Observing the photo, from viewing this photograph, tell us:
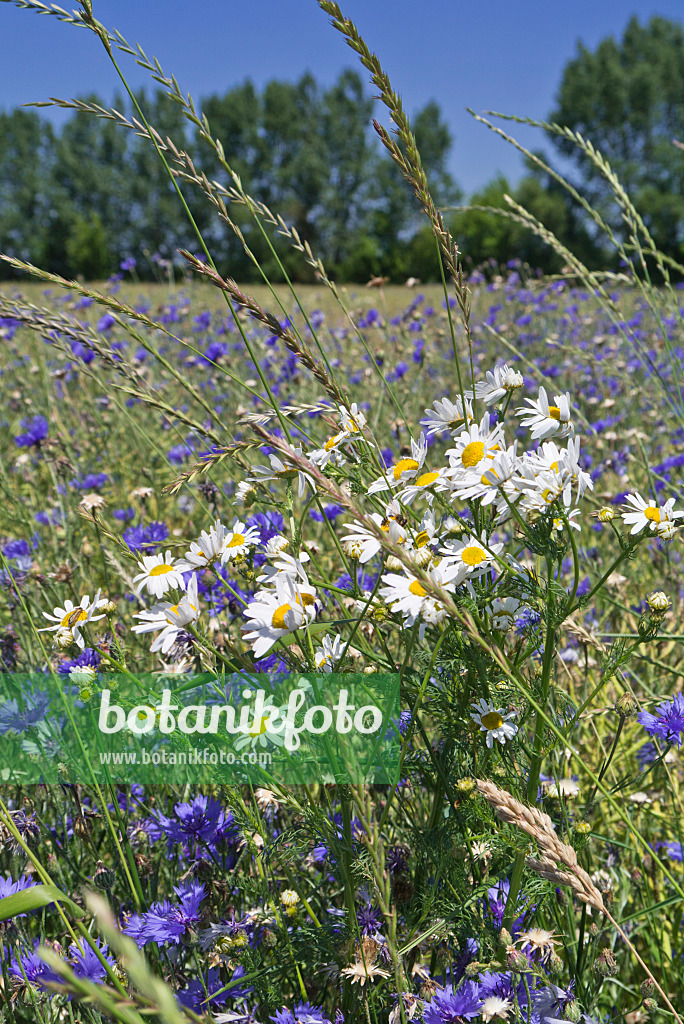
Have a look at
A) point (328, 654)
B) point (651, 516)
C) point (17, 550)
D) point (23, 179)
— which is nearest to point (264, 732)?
point (328, 654)

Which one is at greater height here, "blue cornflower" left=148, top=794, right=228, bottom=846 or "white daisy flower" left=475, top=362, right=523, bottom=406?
"white daisy flower" left=475, top=362, right=523, bottom=406

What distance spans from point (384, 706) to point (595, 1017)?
535mm

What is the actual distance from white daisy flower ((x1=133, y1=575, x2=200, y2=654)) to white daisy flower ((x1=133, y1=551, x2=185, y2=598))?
0.02 meters

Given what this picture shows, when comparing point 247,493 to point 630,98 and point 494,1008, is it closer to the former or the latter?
point 494,1008

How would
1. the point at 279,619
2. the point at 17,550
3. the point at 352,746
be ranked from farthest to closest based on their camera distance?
the point at 17,550 → the point at 352,746 → the point at 279,619

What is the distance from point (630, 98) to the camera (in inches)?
1291

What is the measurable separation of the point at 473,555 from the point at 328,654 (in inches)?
9.3

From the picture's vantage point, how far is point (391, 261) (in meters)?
23.9

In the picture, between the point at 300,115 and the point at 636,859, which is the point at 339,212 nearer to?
the point at 300,115

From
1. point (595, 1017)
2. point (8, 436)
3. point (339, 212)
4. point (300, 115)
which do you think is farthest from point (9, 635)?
point (300, 115)

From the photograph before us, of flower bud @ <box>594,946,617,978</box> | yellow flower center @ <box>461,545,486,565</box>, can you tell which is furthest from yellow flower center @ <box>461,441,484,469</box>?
flower bud @ <box>594,946,617,978</box>

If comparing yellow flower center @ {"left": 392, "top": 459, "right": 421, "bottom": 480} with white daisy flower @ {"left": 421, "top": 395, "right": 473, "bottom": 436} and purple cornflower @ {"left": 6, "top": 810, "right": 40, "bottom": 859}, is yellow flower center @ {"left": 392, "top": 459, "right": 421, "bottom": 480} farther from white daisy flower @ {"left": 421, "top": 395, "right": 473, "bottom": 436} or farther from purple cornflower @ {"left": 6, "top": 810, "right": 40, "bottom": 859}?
purple cornflower @ {"left": 6, "top": 810, "right": 40, "bottom": 859}

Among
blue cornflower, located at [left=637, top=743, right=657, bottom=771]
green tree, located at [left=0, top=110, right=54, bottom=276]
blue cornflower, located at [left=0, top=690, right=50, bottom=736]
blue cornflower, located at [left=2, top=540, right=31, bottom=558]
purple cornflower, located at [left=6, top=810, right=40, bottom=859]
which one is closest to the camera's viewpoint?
purple cornflower, located at [left=6, top=810, right=40, bottom=859]

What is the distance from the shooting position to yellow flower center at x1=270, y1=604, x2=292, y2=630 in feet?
2.42
